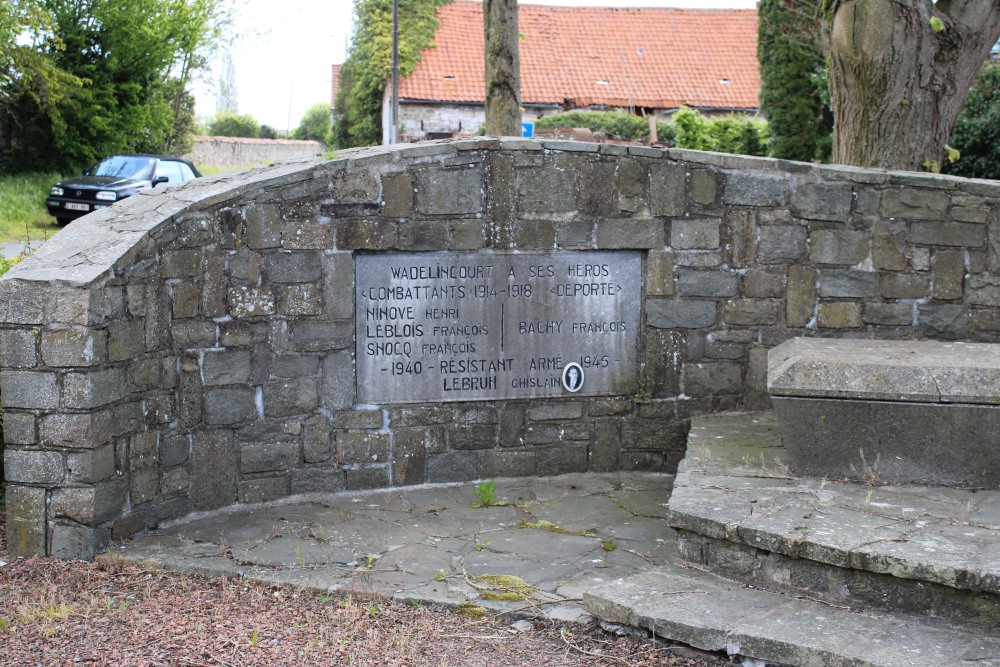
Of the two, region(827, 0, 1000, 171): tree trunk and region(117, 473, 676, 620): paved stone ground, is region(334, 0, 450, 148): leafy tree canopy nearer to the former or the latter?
region(827, 0, 1000, 171): tree trunk

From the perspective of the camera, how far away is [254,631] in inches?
138

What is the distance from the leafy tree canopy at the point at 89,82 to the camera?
1830 cm

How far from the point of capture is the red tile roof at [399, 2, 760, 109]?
82.6 feet

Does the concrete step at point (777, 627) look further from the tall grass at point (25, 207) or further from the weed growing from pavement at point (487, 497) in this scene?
the tall grass at point (25, 207)

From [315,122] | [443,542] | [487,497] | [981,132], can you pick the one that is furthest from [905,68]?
[315,122]

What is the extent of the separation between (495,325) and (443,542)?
1.42 meters

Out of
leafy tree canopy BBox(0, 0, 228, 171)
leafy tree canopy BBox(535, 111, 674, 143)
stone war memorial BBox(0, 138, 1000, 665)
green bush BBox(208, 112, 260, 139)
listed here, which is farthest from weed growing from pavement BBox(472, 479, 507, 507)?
green bush BBox(208, 112, 260, 139)

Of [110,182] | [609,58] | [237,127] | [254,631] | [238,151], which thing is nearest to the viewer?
[254,631]

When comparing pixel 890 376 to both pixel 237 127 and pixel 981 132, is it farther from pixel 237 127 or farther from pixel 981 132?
pixel 237 127

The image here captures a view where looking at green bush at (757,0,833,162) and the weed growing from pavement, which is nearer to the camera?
the weed growing from pavement

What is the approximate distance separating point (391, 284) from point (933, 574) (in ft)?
10.1

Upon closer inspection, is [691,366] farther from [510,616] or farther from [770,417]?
[510,616]

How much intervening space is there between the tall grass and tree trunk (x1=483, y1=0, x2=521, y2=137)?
23.6 ft

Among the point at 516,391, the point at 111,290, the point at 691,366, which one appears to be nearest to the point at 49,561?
the point at 111,290
